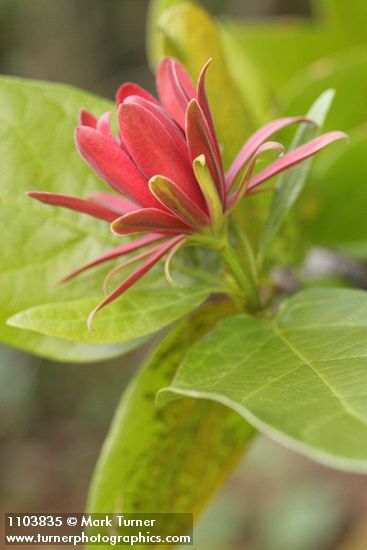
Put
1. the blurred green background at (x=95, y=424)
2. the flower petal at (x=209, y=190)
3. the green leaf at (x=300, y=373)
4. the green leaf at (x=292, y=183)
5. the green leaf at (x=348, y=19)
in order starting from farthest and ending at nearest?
the blurred green background at (x=95, y=424)
the green leaf at (x=348, y=19)
the green leaf at (x=292, y=183)
the flower petal at (x=209, y=190)
the green leaf at (x=300, y=373)

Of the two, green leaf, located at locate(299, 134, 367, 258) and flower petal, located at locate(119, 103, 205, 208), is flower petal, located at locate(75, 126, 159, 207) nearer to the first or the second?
flower petal, located at locate(119, 103, 205, 208)

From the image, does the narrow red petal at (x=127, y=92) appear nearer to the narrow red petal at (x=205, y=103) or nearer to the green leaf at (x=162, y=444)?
the narrow red petal at (x=205, y=103)

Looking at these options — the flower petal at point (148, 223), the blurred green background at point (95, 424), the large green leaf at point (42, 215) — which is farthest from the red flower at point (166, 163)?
the blurred green background at point (95, 424)

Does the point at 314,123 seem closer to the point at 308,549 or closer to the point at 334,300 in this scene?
the point at 334,300

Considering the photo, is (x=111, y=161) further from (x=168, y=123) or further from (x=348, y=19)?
(x=348, y=19)

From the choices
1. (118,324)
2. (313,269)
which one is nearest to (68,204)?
(118,324)
